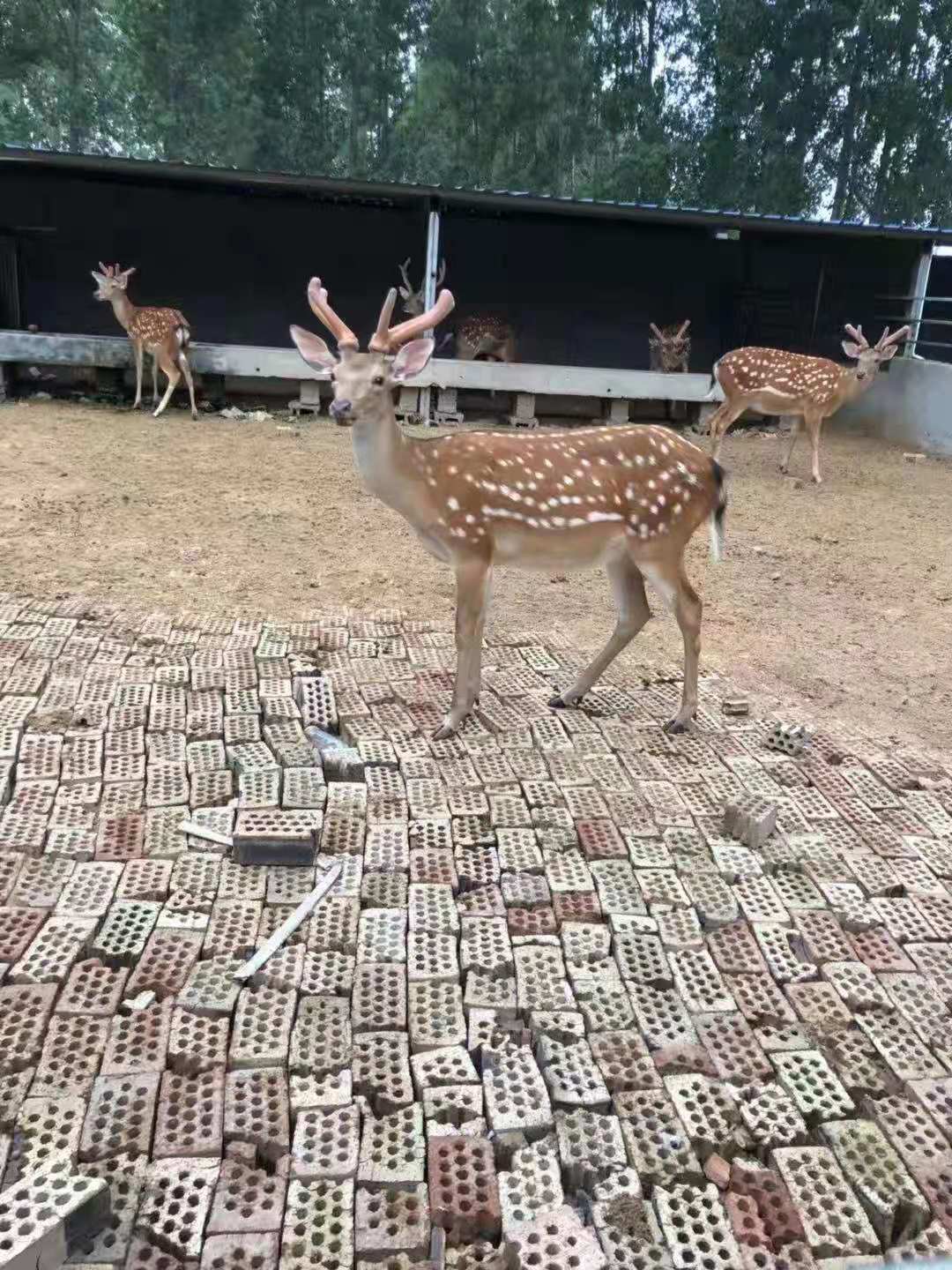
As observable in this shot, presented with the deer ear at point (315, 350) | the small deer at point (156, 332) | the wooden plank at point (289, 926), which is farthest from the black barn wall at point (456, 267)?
the wooden plank at point (289, 926)

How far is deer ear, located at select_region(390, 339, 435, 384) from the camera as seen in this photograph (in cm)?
422

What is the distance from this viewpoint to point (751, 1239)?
2.13 metres

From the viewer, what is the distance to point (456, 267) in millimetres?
14922

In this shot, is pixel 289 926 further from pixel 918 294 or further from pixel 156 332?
pixel 918 294

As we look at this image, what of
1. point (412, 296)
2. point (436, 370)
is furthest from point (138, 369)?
point (412, 296)

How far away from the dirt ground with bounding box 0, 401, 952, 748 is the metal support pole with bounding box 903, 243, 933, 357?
3.95 m

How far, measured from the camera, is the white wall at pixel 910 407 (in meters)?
12.7

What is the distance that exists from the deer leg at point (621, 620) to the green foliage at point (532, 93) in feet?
80.3

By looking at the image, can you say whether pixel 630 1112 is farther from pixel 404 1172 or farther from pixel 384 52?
pixel 384 52

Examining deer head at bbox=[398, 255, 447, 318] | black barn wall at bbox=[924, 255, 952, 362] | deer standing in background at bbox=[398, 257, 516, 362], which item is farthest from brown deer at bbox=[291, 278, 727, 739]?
black barn wall at bbox=[924, 255, 952, 362]

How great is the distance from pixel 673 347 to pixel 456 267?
11.5 ft

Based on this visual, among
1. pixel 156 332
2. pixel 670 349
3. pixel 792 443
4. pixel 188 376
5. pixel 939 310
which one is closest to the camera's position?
pixel 792 443

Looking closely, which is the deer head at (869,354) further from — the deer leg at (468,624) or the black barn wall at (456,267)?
the deer leg at (468,624)

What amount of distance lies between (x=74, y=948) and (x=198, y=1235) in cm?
103
